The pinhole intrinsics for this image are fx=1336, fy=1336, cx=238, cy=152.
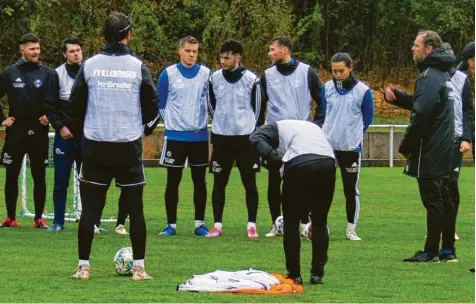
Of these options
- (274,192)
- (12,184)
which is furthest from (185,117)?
(12,184)

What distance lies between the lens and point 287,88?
1465cm

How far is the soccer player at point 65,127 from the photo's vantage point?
48.3ft

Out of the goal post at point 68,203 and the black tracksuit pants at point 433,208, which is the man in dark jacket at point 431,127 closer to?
the black tracksuit pants at point 433,208

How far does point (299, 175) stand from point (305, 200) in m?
0.24

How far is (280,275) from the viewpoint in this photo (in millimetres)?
10711

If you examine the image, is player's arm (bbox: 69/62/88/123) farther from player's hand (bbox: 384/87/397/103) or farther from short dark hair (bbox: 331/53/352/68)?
short dark hair (bbox: 331/53/352/68)

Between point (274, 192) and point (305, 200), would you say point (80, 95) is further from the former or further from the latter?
point (274, 192)

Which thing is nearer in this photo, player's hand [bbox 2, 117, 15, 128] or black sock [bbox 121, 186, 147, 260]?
black sock [bbox 121, 186, 147, 260]

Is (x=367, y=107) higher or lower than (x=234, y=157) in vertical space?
higher

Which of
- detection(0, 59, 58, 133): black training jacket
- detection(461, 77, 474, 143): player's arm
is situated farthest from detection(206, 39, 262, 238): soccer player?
detection(461, 77, 474, 143): player's arm

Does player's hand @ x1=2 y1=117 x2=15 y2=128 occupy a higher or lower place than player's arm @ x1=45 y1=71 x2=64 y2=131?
lower

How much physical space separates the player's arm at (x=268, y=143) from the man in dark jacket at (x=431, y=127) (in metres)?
1.64

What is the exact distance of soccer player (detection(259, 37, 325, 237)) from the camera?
14.6m

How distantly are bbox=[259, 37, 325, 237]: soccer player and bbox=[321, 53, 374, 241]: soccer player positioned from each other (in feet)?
0.84
